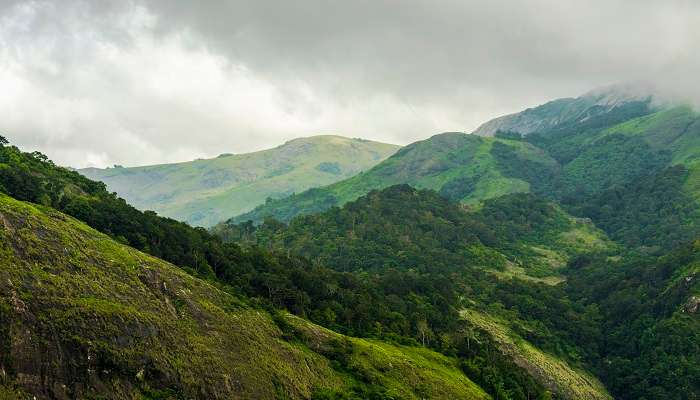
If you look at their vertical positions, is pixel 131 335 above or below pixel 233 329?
above

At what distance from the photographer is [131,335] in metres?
74.4

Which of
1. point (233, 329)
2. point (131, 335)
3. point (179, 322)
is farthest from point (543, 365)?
point (131, 335)

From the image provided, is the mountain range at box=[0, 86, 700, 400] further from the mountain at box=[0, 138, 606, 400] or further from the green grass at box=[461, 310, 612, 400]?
the green grass at box=[461, 310, 612, 400]

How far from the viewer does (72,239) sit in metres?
81.8

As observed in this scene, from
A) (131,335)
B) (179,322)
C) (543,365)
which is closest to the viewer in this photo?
(131,335)

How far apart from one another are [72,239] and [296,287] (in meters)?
63.6

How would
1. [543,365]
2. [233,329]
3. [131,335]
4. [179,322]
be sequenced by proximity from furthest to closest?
[543,365] < [233,329] < [179,322] < [131,335]

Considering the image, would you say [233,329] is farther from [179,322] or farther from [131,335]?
[131,335]

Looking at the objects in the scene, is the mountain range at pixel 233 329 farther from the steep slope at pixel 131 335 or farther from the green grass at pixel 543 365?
the green grass at pixel 543 365

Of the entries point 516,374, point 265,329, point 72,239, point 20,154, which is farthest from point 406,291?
point 72,239

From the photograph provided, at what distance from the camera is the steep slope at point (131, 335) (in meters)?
64.6

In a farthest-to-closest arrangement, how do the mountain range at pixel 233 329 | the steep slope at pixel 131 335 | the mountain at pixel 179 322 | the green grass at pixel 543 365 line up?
the green grass at pixel 543 365, the mountain range at pixel 233 329, the mountain at pixel 179 322, the steep slope at pixel 131 335

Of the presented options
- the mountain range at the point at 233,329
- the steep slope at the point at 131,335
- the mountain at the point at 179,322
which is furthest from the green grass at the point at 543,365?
the steep slope at the point at 131,335

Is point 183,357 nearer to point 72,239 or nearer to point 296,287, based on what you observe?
point 72,239
